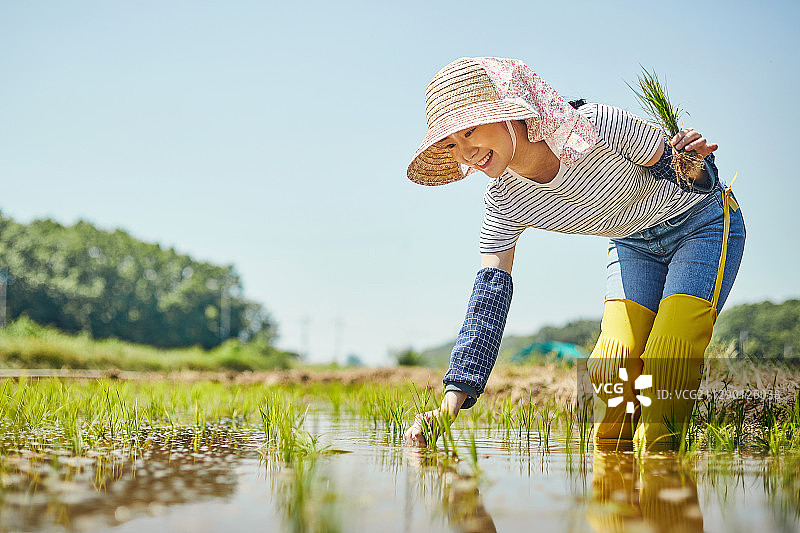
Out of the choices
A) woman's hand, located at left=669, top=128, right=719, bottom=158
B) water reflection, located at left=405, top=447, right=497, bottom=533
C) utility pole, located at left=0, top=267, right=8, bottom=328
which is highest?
utility pole, located at left=0, top=267, right=8, bottom=328

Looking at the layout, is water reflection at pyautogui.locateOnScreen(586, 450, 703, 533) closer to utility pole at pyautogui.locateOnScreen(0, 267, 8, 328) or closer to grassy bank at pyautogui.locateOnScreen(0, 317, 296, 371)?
grassy bank at pyautogui.locateOnScreen(0, 317, 296, 371)

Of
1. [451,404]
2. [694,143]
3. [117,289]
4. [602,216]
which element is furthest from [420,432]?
[117,289]

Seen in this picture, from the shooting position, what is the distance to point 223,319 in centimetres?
5553

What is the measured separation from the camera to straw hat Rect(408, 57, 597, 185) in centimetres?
249

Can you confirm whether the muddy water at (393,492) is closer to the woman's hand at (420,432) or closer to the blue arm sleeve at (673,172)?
the woman's hand at (420,432)

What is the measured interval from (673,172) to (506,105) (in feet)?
2.63

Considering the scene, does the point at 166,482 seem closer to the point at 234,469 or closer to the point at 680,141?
the point at 234,469

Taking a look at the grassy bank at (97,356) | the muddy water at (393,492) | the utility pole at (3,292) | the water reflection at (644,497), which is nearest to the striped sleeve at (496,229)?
the muddy water at (393,492)

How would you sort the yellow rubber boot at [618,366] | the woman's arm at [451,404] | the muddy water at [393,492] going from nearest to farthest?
the muddy water at [393,492]
the woman's arm at [451,404]
the yellow rubber boot at [618,366]

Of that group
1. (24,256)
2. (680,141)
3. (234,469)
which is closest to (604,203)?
(680,141)

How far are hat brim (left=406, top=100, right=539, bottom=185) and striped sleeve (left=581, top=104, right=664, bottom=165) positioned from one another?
0.35m

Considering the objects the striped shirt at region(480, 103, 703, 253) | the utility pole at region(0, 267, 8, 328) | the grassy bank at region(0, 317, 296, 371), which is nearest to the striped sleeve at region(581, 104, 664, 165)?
the striped shirt at region(480, 103, 703, 253)

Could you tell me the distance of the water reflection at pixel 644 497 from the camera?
4.24ft

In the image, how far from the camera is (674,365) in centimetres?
265
